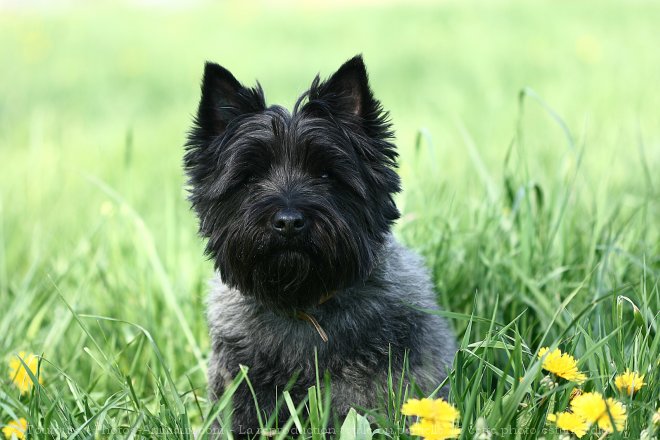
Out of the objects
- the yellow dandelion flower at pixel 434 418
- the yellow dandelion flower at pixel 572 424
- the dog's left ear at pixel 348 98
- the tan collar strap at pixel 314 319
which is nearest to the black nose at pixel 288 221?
the tan collar strap at pixel 314 319

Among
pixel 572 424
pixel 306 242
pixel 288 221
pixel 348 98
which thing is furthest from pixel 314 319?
pixel 572 424

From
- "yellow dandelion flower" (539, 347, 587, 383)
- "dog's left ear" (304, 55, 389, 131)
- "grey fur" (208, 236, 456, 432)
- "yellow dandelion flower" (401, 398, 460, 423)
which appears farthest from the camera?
Answer: "dog's left ear" (304, 55, 389, 131)

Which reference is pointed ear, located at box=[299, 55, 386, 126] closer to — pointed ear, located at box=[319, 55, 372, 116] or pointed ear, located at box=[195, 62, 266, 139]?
pointed ear, located at box=[319, 55, 372, 116]

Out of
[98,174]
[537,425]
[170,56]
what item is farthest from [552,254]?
[170,56]

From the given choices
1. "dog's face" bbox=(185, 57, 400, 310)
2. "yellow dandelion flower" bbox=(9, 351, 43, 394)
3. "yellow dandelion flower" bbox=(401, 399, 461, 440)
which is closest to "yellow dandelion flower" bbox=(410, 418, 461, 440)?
"yellow dandelion flower" bbox=(401, 399, 461, 440)

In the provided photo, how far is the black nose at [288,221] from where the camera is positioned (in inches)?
119

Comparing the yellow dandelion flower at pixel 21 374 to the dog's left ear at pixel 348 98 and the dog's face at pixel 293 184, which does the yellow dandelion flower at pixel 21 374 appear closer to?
the dog's face at pixel 293 184

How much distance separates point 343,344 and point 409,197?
205 cm

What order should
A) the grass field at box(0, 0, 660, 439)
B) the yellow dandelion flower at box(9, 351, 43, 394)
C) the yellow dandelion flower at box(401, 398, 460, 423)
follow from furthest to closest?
the yellow dandelion flower at box(9, 351, 43, 394) → the grass field at box(0, 0, 660, 439) → the yellow dandelion flower at box(401, 398, 460, 423)

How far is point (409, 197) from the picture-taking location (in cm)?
516

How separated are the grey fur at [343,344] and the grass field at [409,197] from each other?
0.14m

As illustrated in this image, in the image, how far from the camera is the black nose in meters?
3.02

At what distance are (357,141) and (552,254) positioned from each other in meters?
1.65

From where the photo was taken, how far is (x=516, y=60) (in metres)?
11.6
